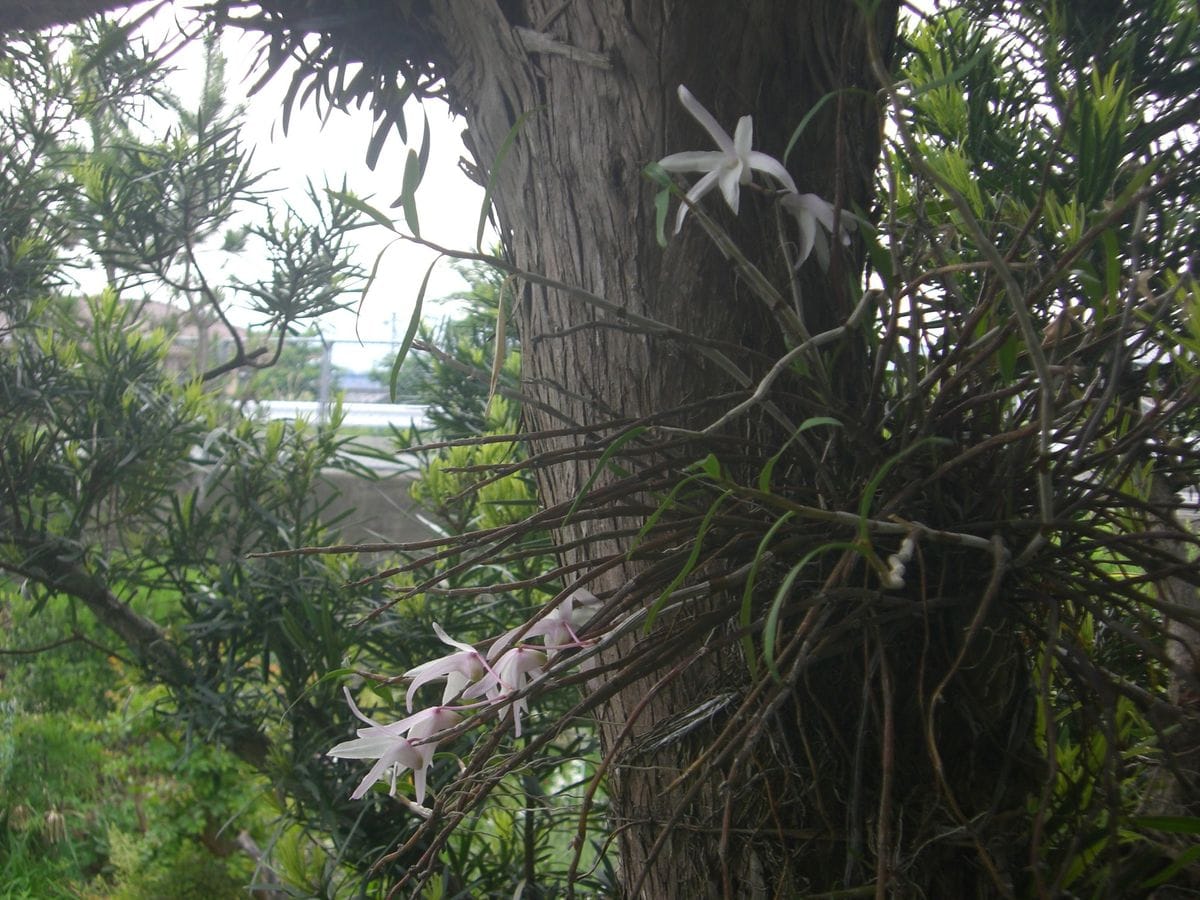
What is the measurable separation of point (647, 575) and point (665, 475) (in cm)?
6

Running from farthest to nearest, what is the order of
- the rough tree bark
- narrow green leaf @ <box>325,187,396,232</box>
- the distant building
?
the distant building, the rough tree bark, narrow green leaf @ <box>325,187,396,232</box>

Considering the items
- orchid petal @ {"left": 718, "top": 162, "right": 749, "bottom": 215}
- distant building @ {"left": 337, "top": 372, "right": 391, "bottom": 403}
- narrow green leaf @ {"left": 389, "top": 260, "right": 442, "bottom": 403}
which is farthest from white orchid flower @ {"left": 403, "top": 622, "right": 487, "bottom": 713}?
distant building @ {"left": 337, "top": 372, "right": 391, "bottom": 403}

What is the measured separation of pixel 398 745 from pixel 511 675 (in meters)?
0.05

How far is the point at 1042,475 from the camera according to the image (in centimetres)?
34

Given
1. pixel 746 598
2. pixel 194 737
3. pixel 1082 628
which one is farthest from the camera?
pixel 194 737

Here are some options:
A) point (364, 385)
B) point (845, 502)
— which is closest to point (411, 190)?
point (845, 502)

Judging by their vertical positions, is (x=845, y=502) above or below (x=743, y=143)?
below

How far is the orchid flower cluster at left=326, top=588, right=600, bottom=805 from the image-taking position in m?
0.38

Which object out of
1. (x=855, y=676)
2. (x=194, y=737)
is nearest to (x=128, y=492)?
(x=194, y=737)

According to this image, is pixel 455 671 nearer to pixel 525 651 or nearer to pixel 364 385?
pixel 525 651

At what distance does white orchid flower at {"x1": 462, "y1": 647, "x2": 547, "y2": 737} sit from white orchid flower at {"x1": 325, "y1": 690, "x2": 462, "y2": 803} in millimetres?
17

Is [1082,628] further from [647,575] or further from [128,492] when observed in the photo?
[128,492]

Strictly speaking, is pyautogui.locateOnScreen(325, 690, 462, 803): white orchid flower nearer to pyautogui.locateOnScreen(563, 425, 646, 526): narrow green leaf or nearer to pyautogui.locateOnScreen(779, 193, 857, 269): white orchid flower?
pyautogui.locateOnScreen(563, 425, 646, 526): narrow green leaf

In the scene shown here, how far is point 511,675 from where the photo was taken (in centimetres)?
39
